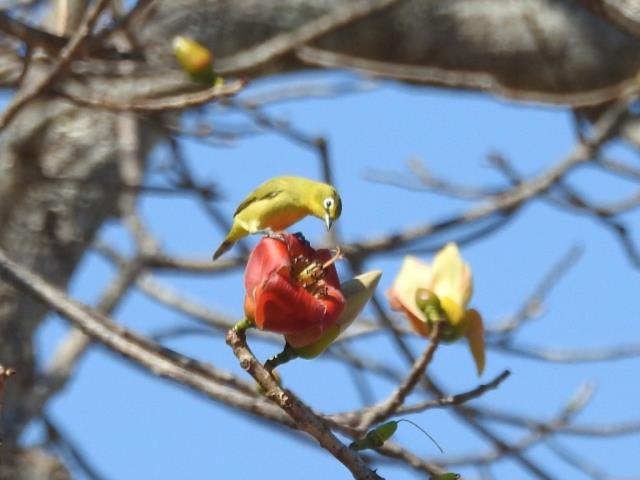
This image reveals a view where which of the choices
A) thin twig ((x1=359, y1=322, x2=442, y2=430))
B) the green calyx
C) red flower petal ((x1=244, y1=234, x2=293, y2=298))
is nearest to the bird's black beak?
thin twig ((x1=359, y1=322, x2=442, y2=430))

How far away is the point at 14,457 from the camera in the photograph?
2920 mm

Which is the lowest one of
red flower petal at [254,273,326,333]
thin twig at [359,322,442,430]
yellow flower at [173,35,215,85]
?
thin twig at [359,322,442,430]

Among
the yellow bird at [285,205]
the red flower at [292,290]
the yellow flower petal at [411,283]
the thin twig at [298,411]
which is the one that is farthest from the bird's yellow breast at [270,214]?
the thin twig at [298,411]

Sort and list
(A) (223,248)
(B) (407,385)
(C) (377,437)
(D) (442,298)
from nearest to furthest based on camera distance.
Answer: (C) (377,437)
(B) (407,385)
(D) (442,298)
(A) (223,248)

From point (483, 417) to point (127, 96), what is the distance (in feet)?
4.36

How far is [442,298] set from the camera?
204cm

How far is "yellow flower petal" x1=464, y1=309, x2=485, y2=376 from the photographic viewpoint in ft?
6.60

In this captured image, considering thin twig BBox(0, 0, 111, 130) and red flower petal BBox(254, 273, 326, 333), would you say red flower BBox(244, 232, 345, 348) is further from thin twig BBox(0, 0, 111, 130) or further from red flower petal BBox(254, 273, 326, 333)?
thin twig BBox(0, 0, 111, 130)

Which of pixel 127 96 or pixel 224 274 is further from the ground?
pixel 127 96

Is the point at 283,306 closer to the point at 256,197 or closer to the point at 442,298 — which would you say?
the point at 256,197

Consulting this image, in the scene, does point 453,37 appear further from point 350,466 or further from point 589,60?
point 350,466

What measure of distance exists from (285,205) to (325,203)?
95 millimetres

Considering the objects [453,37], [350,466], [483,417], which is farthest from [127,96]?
[350,466]

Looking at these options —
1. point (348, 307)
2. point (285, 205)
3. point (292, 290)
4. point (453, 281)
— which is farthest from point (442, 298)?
point (292, 290)
